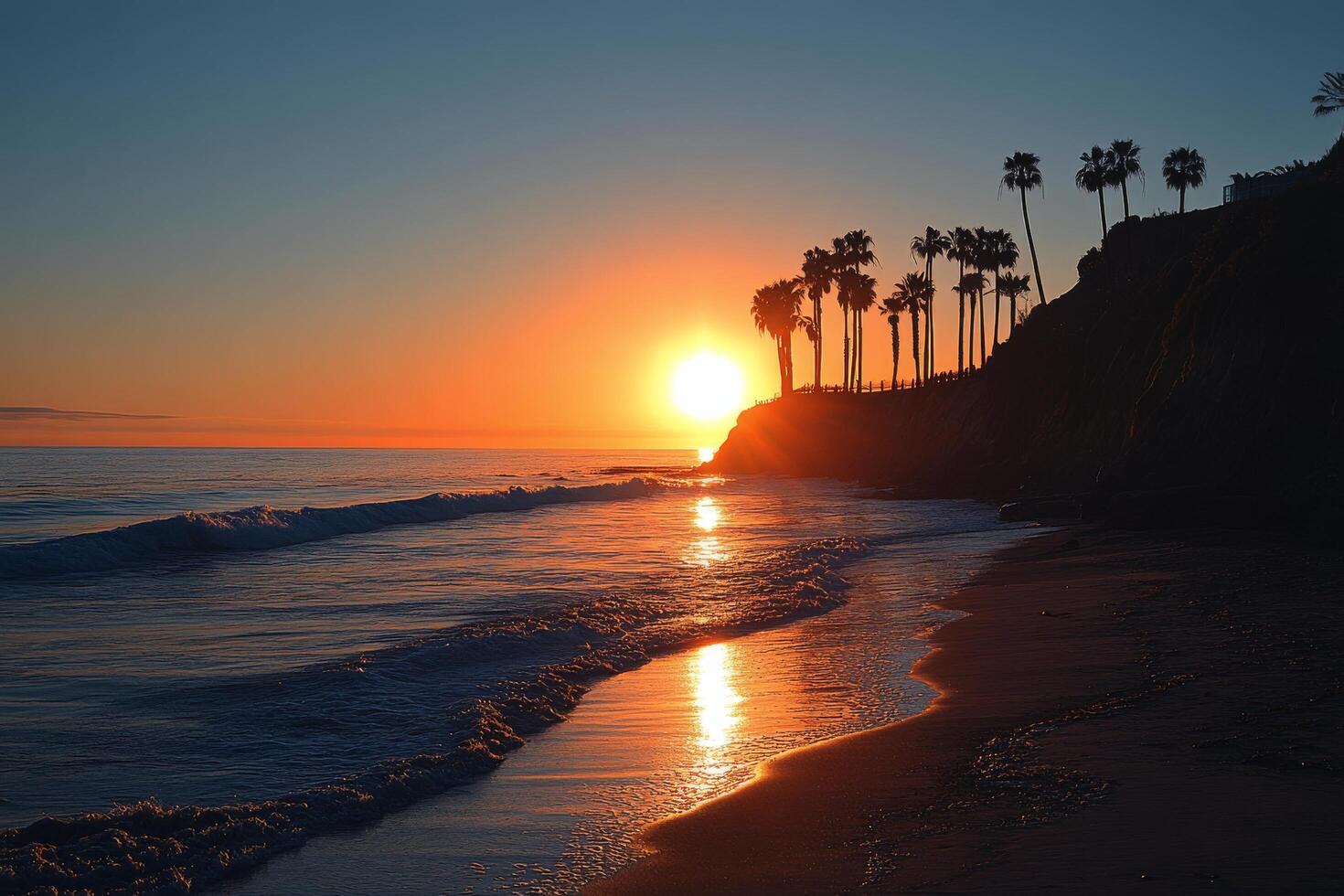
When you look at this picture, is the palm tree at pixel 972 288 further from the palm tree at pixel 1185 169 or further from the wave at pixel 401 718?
the wave at pixel 401 718

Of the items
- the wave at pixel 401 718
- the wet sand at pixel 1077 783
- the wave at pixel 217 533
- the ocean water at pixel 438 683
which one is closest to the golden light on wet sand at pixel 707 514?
the ocean water at pixel 438 683

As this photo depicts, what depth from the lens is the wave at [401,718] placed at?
19.3ft

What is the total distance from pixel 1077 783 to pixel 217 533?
2957 cm

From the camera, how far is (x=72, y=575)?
22.7 m

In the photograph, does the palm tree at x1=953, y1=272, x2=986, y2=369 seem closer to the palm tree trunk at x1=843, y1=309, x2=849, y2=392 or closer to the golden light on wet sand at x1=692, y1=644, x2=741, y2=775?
the palm tree trunk at x1=843, y1=309, x2=849, y2=392

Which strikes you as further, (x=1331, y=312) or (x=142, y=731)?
(x=1331, y=312)

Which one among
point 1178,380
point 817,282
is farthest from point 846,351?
point 1178,380

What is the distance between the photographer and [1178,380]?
28344mm

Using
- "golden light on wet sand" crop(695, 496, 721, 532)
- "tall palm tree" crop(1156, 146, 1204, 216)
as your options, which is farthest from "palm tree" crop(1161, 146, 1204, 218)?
"golden light on wet sand" crop(695, 496, 721, 532)

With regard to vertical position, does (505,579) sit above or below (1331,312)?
below

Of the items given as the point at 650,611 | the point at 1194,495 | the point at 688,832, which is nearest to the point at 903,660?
the point at 650,611

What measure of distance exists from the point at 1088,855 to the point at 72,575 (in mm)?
24068

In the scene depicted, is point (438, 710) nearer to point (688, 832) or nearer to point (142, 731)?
point (142, 731)

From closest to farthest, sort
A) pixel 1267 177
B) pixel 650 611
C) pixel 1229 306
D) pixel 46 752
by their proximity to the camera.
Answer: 1. pixel 46 752
2. pixel 650 611
3. pixel 1229 306
4. pixel 1267 177
